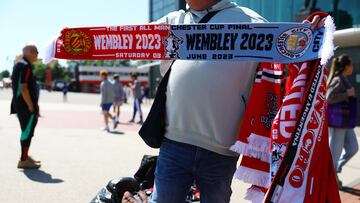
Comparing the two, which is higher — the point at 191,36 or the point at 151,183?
the point at 191,36

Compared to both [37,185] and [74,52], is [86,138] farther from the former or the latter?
[74,52]

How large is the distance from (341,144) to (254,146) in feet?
12.6

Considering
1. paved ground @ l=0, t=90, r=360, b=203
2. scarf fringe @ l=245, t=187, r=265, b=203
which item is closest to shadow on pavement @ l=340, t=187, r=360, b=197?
paved ground @ l=0, t=90, r=360, b=203

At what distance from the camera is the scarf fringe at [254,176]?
2.43 m

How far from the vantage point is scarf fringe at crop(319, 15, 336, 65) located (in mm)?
2078

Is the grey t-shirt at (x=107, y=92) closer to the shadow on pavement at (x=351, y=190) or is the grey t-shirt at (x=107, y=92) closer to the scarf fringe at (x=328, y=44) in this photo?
the shadow on pavement at (x=351, y=190)

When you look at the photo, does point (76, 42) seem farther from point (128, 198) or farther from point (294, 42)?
point (128, 198)

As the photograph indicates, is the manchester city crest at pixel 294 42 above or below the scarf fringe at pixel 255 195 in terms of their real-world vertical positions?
above

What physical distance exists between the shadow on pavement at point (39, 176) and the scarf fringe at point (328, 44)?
15.1 ft

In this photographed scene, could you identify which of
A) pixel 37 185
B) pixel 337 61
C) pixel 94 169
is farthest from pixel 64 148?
pixel 337 61

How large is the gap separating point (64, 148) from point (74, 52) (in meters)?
6.38

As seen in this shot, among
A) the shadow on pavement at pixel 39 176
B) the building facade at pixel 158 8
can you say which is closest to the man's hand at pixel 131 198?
the shadow on pavement at pixel 39 176

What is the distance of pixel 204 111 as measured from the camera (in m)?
2.41

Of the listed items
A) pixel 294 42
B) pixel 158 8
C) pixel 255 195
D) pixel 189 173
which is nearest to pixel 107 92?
pixel 189 173
